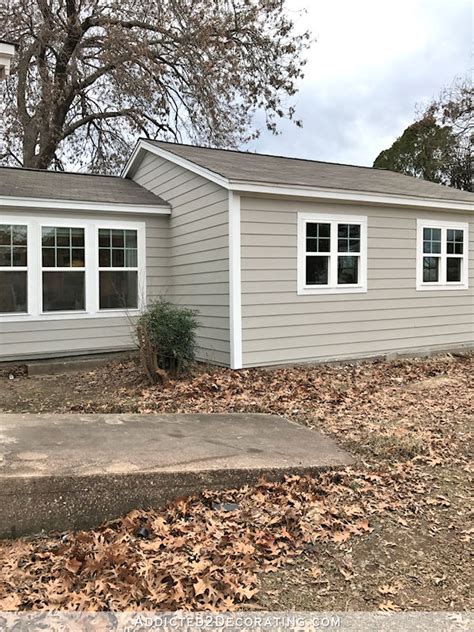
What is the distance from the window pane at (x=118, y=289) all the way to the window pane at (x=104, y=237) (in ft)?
1.61

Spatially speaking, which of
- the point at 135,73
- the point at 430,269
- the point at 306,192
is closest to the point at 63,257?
the point at 306,192

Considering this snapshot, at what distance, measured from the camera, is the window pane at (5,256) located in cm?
845

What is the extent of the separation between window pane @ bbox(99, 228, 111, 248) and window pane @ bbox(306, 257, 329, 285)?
353 centimetres

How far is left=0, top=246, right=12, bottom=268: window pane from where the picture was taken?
8453mm

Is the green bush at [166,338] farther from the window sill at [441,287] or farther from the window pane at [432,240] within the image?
the window pane at [432,240]

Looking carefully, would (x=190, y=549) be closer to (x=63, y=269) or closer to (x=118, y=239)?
(x=63, y=269)

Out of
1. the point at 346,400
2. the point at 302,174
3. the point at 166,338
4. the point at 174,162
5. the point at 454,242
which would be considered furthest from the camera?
the point at 454,242

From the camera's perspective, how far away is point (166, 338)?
742 cm

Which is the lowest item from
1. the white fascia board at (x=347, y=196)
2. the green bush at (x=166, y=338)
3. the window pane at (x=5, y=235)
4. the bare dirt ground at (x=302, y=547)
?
the bare dirt ground at (x=302, y=547)

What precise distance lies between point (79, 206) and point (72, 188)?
1040mm

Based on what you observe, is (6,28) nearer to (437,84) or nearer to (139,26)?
(139,26)

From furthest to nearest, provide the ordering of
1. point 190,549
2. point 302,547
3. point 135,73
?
point 135,73, point 302,547, point 190,549

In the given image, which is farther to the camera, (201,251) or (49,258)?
(201,251)

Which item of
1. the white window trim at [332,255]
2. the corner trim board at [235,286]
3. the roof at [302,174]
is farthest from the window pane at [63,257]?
the white window trim at [332,255]
